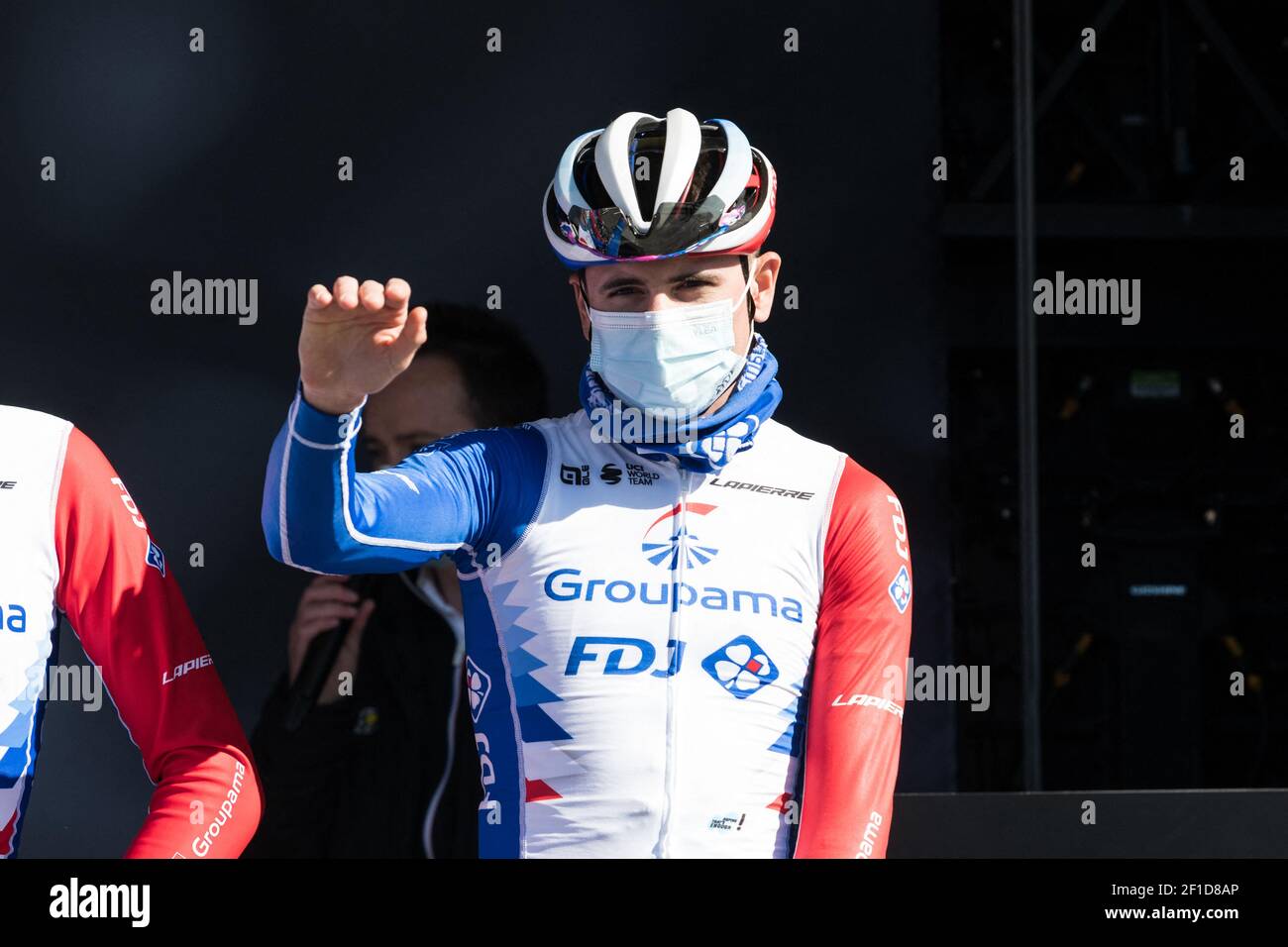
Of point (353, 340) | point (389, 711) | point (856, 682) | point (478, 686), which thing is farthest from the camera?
point (389, 711)

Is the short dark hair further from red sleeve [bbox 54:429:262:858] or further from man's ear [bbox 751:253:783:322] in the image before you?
red sleeve [bbox 54:429:262:858]

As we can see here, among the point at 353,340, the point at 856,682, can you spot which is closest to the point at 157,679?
the point at 353,340

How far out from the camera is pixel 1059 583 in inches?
179

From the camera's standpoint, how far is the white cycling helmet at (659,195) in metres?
2.27

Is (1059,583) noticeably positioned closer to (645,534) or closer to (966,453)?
(966,453)

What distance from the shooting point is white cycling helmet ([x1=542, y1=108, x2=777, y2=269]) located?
7.45ft

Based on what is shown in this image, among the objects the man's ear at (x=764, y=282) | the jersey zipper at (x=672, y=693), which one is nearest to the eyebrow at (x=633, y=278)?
the man's ear at (x=764, y=282)

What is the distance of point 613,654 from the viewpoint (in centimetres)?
226

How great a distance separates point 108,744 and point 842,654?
178 cm

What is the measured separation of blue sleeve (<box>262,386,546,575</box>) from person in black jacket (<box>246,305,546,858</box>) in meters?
0.95

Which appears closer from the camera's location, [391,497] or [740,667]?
[391,497]

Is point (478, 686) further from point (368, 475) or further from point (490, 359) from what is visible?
point (490, 359)

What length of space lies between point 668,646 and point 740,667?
11 cm

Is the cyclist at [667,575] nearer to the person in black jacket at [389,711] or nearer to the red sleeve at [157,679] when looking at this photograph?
the red sleeve at [157,679]
